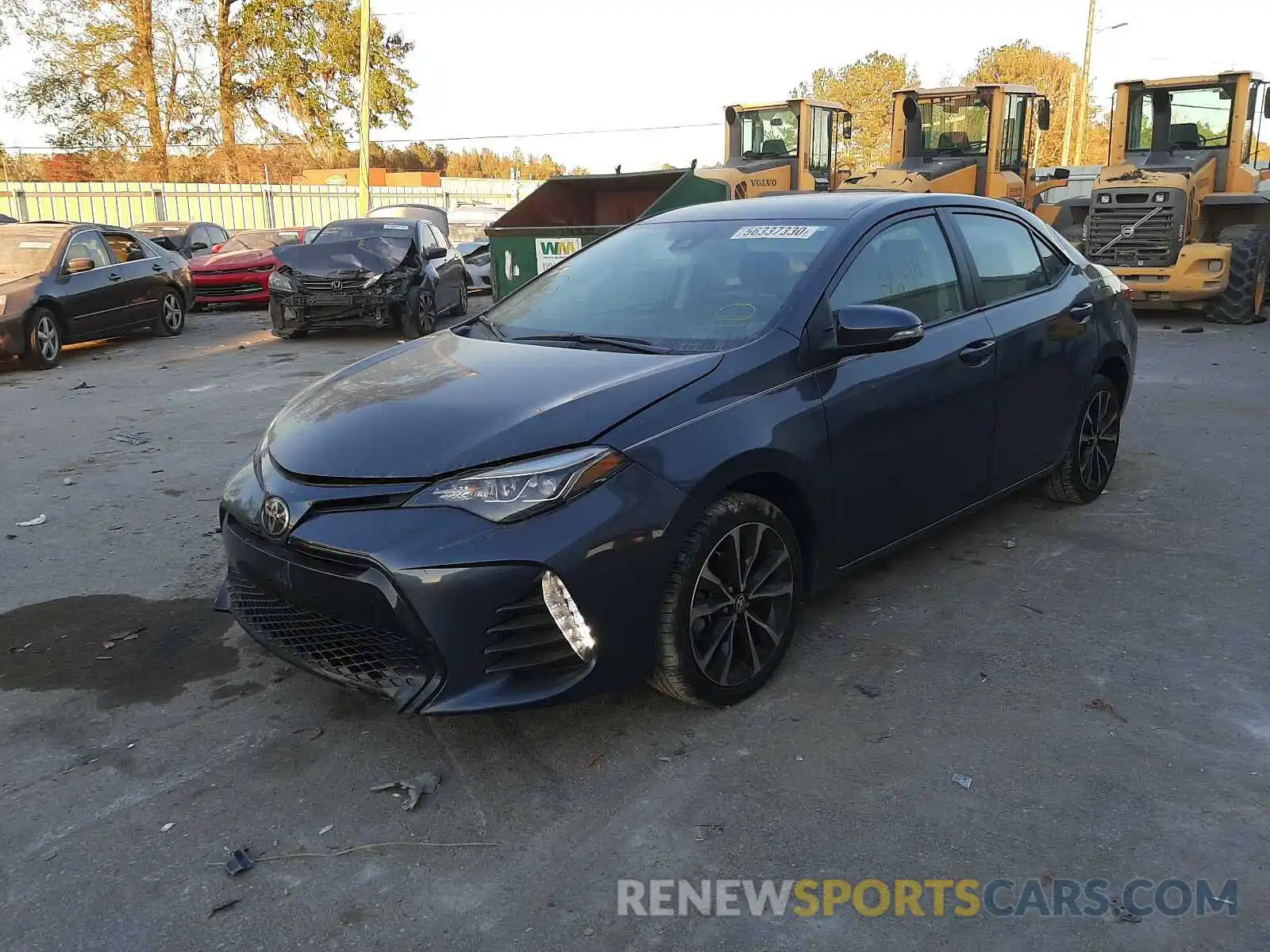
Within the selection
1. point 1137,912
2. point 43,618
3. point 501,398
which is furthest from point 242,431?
point 1137,912

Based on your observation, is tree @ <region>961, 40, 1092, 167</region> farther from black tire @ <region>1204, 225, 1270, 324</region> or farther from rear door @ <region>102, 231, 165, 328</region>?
rear door @ <region>102, 231, 165, 328</region>

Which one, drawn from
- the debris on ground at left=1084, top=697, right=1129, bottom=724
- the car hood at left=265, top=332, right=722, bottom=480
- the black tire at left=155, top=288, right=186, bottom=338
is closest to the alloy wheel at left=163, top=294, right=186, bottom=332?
the black tire at left=155, top=288, right=186, bottom=338

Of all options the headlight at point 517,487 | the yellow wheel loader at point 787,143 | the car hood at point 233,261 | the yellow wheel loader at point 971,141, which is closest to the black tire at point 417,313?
the yellow wheel loader at point 787,143

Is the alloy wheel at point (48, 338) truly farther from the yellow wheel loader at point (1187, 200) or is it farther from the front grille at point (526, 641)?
the yellow wheel loader at point (1187, 200)

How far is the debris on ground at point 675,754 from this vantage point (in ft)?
10.5

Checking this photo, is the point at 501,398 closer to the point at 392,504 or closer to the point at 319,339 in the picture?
the point at 392,504

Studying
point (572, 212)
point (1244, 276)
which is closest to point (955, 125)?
point (1244, 276)

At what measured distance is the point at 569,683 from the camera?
3002mm

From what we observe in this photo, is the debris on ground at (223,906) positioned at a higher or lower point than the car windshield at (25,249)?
lower

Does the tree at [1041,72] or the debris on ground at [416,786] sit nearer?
the debris on ground at [416,786]

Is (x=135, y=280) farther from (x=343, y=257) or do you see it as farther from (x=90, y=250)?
(x=343, y=257)

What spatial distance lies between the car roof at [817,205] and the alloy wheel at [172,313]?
11227 millimetres

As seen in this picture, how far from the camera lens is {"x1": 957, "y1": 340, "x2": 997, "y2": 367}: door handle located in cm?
431

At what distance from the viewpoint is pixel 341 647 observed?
3.11 meters
